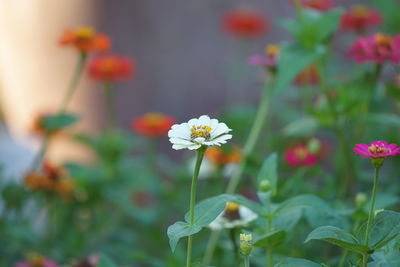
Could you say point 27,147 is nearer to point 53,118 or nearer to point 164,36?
point 164,36

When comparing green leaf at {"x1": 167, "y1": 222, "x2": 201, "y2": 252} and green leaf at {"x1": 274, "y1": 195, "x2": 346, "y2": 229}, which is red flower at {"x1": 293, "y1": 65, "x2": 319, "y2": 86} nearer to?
green leaf at {"x1": 274, "y1": 195, "x2": 346, "y2": 229}

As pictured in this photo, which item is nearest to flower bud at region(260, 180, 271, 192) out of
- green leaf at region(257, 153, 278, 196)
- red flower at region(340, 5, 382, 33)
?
green leaf at region(257, 153, 278, 196)

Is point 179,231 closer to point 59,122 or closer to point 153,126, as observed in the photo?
point 59,122

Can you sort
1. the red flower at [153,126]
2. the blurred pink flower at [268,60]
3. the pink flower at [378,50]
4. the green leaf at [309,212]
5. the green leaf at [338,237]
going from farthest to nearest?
1. the red flower at [153,126]
2. the blurred pink flower at [268,60]
3. the pink flower at [378,50]
4. the green leaf at [309,212]
5. the green leaf at [338,237]

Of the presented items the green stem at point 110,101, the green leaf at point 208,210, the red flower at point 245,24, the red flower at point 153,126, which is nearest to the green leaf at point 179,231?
the green leaf at point 208,210

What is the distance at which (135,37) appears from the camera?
2324 mm

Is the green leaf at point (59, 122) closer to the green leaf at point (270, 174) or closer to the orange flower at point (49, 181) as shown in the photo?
the orange flower at point (49, 181)

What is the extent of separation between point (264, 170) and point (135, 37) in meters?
1.59

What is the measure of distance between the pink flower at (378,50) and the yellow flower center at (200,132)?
0.40m

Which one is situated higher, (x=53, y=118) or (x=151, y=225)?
(x=53, y=118)

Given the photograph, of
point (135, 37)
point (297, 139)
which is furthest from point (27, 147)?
point (297, 139)

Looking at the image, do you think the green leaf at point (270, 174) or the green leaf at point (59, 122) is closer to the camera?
the green leaf at point (270, 174)

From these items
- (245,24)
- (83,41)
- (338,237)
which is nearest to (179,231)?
(338,237)

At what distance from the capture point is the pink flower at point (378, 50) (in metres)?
0.97
